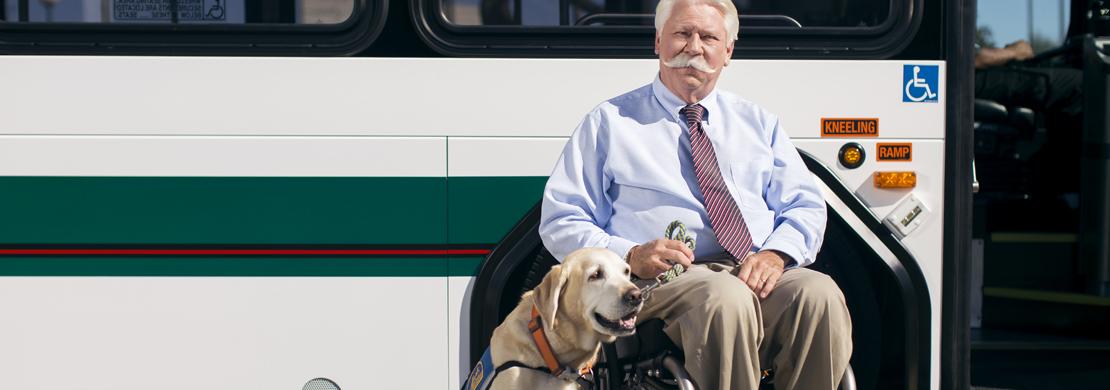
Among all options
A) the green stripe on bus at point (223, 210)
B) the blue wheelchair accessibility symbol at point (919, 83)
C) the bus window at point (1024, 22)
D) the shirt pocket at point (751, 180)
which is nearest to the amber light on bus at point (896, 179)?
the blue wheelchair accessibility symbol at point (919, 83)

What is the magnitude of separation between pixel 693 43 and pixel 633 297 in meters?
0.74

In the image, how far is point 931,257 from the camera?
3230 mm

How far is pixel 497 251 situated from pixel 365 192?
16.7 inches

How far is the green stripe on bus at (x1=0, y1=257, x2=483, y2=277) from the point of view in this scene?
10.3ft

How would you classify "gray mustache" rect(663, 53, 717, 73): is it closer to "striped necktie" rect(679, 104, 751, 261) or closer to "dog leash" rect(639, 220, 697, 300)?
"striped necktie" rect(679, 104, 751, 261)

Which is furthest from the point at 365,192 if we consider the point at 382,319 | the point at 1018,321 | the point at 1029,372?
the point at 1018,321

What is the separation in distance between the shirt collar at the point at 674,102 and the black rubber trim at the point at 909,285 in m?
0.37

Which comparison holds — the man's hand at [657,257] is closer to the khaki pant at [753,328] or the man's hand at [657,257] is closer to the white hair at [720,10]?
the khaki pant at [753,328]

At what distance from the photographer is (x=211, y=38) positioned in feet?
10.4

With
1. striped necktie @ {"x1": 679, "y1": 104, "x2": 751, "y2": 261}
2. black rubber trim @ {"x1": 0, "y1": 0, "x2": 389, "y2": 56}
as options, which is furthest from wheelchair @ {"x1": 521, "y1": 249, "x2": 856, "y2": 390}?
black rubber trim @ {"x1": 0, "y1": 0, "x2": 389, "y2": 56}


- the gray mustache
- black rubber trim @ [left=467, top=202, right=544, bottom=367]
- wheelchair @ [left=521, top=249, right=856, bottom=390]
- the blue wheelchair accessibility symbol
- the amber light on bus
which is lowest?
wheelchair @ [left=521, top=249, right=856, bottom=390]

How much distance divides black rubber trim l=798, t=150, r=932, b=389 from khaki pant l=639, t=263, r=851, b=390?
475mm

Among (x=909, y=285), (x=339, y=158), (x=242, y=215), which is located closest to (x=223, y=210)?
(x=242, y=215)

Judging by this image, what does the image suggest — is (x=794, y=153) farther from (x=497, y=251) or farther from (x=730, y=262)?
(x=497, y=251)
